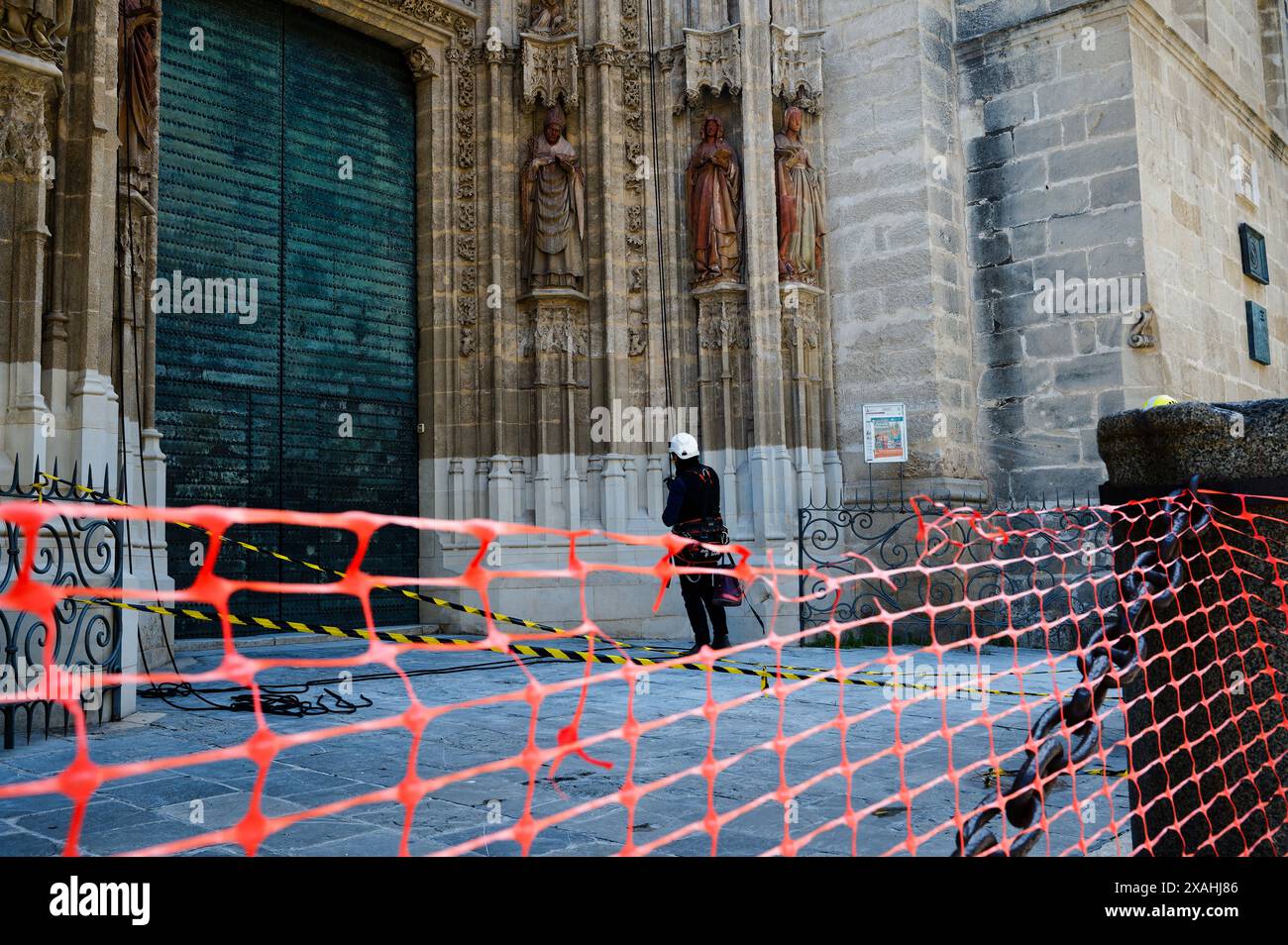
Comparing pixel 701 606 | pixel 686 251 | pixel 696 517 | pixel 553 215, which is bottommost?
pixel 701 606

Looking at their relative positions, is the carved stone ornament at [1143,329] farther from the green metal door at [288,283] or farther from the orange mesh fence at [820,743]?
the green metal door at [288,283]

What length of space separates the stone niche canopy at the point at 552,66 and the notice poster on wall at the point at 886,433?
427 centimetres

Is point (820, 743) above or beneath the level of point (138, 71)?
beneath

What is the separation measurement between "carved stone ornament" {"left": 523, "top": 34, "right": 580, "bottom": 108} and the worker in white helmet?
4265mm

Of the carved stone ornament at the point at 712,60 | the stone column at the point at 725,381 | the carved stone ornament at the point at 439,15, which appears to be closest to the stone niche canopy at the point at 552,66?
the carved stone ornament at the point at 439,15

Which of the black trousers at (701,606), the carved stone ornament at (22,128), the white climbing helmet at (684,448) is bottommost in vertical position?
the black trousers at (701,606)

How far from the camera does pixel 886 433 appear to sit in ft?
35.0

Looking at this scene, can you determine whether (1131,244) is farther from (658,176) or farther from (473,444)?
(473,444)

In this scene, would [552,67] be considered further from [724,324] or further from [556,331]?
[724,324]

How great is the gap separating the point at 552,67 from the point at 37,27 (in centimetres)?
521

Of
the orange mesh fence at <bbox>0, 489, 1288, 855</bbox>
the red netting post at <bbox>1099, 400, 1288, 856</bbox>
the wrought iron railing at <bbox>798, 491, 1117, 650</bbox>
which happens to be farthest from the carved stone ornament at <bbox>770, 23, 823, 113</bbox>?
the red netting post at <bbox>1099, 400, 1288, 856</bbox>

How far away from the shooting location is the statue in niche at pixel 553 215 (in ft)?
34.4

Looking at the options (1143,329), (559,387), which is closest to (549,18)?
(559,387)
